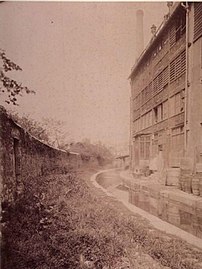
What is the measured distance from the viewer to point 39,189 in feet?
7.72

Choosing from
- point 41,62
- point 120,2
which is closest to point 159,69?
point 120,2

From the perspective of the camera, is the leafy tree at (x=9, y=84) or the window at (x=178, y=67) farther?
the leafy tree at (x=9, y=84)

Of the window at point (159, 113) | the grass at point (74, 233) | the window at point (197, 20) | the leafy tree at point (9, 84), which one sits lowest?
the grass at point (74, 233)

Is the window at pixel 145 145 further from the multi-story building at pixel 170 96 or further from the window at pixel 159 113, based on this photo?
the window at pixel 159 113

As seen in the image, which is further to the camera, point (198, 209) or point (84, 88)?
point (84, 88)

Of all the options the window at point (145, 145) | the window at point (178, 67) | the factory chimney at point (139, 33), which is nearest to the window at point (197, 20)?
the window at point (178, 67)

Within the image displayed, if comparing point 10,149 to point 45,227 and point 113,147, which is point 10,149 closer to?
point 45,227

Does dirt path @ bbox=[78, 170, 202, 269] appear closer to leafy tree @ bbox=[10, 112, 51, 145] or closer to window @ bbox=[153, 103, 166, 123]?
window @ bbox=[153, 103, 166, 123]

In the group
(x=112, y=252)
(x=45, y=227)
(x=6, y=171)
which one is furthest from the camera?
(x=6, y=171)

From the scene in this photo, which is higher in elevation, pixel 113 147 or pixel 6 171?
pixel 113 147

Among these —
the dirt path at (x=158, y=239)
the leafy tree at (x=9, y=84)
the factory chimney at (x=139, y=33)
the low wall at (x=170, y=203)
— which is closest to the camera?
the dirt path at (x=158, y=239)

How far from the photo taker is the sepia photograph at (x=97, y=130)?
203cm

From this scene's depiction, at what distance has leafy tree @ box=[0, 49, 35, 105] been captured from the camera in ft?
7.33

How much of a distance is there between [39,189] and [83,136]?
56 cm
